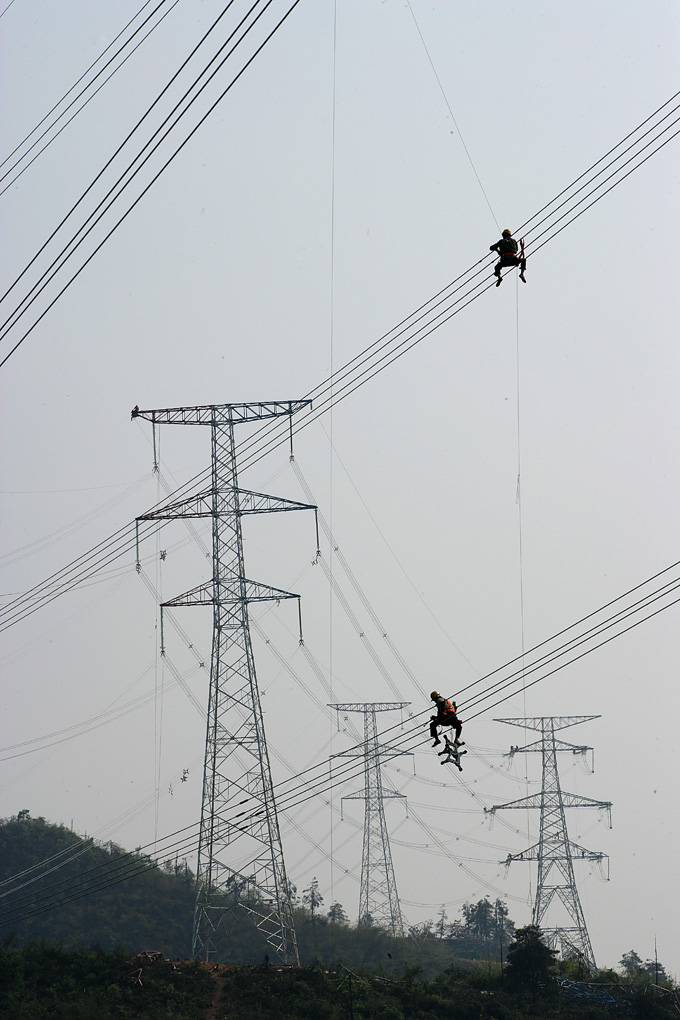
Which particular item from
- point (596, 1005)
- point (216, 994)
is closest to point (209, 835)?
point (216, 994)

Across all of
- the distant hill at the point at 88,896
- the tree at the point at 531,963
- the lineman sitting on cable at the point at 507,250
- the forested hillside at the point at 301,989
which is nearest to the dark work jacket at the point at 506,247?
the lineman sitting on cable at the point at 507,250

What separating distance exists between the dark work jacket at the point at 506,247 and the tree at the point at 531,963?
→ 3885 cm

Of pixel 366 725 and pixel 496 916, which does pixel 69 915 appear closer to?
pixel 366 725

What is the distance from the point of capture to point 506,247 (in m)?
25.5

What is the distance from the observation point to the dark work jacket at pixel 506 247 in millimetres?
25422

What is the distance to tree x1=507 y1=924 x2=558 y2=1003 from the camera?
54.7m

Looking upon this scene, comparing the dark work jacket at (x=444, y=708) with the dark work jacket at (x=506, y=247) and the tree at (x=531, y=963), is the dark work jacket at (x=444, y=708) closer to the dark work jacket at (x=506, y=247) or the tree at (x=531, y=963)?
the dark work jacket at (x=506, y=247)

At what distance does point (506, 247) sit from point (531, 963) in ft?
131

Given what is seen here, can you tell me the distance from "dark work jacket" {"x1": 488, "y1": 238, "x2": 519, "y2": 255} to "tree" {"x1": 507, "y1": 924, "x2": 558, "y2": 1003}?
127 feet

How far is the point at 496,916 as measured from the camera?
143 metres

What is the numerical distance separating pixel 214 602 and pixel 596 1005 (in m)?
23.7

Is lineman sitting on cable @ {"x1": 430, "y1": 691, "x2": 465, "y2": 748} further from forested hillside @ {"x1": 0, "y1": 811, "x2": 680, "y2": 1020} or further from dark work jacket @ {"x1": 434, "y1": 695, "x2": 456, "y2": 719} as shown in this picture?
forested hillside @ {"x1": 0, "y1": 811, "x2": 680, "y2": 1020}

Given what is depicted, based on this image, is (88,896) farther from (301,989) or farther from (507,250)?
(507,250)

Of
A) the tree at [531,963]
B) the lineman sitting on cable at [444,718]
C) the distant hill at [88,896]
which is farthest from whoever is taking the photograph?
the distant hill at [88,896]
